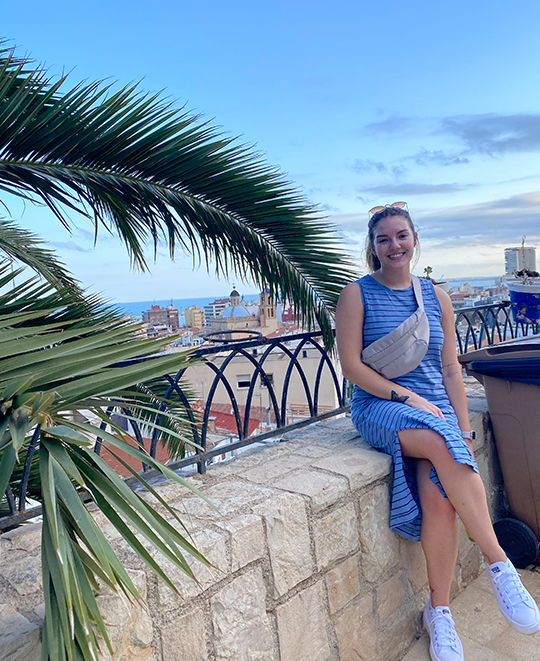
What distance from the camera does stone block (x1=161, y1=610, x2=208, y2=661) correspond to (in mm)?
1278

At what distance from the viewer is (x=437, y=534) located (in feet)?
6.03

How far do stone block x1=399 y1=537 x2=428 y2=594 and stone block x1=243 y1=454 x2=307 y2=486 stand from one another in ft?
1.76

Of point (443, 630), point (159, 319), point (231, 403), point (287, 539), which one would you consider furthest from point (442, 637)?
point (159, 319)

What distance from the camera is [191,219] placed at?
3.08 meters

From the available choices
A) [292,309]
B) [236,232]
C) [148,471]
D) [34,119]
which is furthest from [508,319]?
[34,119]

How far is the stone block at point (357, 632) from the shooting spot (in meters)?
1.75

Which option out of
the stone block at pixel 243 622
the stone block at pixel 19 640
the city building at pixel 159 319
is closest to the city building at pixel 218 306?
the city building at pixel 159 319

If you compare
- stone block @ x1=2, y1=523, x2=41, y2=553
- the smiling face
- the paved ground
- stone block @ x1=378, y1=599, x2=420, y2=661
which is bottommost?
the paved ground

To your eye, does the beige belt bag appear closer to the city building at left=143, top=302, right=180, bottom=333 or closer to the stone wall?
the stone wall

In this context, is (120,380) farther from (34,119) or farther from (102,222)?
(102,222)

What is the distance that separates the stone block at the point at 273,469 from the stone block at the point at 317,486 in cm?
5

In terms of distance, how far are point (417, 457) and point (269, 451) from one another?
25.6 inches

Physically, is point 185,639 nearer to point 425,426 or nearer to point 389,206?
point 425,426

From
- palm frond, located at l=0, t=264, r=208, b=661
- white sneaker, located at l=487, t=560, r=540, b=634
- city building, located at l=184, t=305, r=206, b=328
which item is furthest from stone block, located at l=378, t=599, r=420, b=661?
city building, located at l=184, t=305, r=206, b=328
